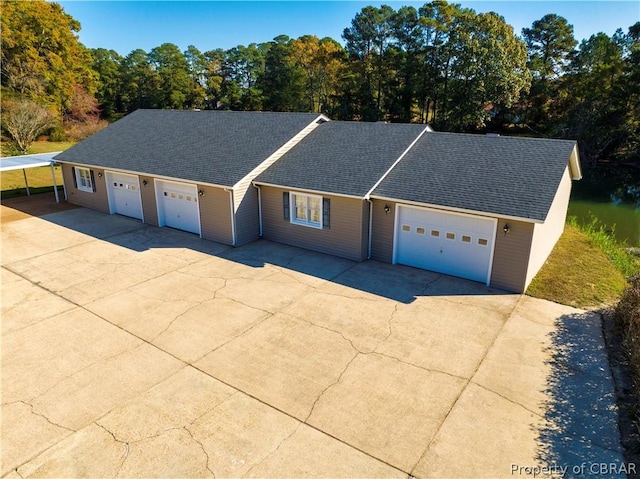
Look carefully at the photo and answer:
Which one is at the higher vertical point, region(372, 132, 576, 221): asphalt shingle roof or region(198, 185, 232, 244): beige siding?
region(372, 132, 576, 221): asphalt shingle roof

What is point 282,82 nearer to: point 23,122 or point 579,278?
point 23,122

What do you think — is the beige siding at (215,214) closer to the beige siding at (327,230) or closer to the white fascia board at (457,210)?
the beige siding at (327,230)

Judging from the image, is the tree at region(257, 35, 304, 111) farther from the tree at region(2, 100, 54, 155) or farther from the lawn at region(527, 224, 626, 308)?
the lawn at region(527, 224, 626, 308)

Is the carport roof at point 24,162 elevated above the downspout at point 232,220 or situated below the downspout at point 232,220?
above

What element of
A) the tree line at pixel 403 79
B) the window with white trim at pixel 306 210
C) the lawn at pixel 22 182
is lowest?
the lawn at pixel 22 182

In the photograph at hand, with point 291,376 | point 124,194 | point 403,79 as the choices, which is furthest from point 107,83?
point 291,376

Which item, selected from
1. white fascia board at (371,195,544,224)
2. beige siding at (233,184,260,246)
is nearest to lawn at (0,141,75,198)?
beige siding at (233,184,260,246)

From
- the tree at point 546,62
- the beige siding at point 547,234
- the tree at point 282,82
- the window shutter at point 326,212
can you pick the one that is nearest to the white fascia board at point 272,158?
the window shutter at point 326,212
